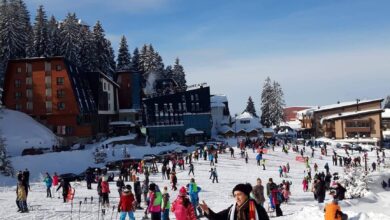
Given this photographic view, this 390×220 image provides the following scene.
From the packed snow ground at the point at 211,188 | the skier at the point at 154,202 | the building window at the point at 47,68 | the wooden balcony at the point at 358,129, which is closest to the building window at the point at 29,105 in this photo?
the building window at the point at 47,68

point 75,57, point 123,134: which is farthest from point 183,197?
point 75,57

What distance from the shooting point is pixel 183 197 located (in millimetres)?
10508

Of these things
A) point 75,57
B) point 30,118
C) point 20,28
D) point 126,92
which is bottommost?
point 30,118

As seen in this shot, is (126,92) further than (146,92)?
No

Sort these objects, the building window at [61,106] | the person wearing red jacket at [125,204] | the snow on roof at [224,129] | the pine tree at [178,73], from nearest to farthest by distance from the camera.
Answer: the person wearing red jacket at [125,204] → the building window at [61,106] → the snow on roof at [224,129] → the pine tree at [178,73]

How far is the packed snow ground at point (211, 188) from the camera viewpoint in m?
17.5

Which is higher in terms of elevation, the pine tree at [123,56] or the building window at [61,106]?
the pine tree at [123,56]

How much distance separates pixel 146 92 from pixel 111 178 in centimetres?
5101

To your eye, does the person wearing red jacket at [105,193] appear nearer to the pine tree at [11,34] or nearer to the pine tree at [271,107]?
the pine tree at [11,34]

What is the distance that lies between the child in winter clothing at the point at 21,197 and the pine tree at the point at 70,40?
4764 centimetres

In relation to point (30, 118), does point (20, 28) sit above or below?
above

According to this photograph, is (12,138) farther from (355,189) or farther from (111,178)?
(355,189)

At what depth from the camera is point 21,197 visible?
1773cm

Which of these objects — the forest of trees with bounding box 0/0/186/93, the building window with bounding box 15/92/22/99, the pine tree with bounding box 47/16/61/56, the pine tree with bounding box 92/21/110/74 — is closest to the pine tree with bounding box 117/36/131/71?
the forest of trees with bounding box 0/0/186/93
